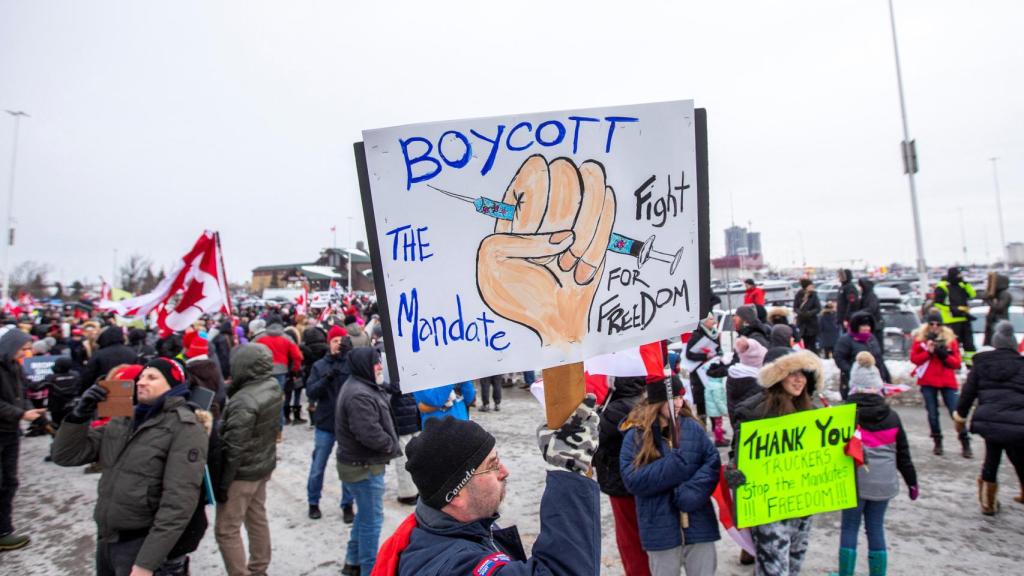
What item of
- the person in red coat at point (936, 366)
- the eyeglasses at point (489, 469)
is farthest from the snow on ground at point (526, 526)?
the eyeglasses at point (489, 469)

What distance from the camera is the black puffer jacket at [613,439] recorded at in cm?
372

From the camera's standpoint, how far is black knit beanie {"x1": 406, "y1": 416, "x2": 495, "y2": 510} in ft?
5.67

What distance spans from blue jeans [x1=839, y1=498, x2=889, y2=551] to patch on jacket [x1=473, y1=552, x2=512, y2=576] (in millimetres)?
3574

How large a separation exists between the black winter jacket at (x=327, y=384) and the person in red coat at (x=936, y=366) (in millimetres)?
7465

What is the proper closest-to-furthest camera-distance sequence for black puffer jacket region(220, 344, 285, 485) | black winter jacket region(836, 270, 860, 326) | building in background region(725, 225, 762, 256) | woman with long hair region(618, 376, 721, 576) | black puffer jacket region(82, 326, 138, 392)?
woman with long hair region(618, 376, 721, 576), black puffer jacket region(220, 344, 285, 485), black puffer jacket region(82, 326, 138, 392), black winter jacket region(836, 270, 860, 326), building in background region(725, 225, 762, 256)

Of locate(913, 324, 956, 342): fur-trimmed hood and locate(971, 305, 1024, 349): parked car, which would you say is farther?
locate(971, 305, 1024, 349): parked car

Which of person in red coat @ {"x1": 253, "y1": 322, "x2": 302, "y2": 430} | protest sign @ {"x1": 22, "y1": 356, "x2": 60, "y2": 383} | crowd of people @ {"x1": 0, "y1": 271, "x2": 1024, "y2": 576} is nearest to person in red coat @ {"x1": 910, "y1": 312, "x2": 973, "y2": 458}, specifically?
crowd of people @ {"x1": 0, "y1": 271, "x2": 1024, "y2": 576}

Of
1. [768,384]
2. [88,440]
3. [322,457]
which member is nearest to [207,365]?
[322,457]

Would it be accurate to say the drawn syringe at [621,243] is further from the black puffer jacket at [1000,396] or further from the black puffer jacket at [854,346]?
the black puffer jacket at [854,346]

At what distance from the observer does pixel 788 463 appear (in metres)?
3.58

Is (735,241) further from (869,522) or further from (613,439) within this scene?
(613,439)

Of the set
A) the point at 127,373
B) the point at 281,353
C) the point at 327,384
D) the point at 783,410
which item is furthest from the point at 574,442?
the point at 281,353

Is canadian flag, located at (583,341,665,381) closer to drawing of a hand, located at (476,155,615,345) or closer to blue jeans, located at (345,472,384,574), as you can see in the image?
drawing of a hand, located at (476,155,615,345)

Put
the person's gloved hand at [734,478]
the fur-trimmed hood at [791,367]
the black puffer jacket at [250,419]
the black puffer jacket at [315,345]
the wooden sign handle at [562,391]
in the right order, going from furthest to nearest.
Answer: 1. the black puffer jacket at [315,345]
2. the black puffer jacket at [250,419]
3. the fur-trimmed hood at [791,367]
4. the person's gloved hand at [734,478]
5. the wooden sign handle at [562,391]
